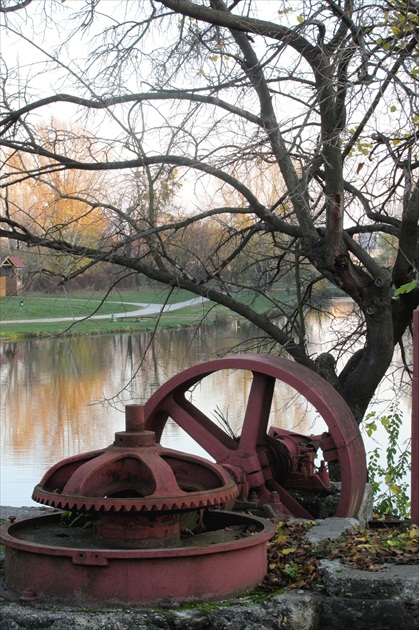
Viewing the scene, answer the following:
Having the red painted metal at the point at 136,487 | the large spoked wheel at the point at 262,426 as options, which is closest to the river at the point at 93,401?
the large spoked wheel at the point at 262,426

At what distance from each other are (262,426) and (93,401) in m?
11.4

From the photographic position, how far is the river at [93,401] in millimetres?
12664

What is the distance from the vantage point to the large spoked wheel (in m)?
6.59

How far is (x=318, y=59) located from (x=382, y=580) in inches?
199

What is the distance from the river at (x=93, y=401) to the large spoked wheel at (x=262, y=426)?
1799 mm

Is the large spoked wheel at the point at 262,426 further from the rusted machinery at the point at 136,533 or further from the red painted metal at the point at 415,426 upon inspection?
the rusted machinery at the point at 136,533

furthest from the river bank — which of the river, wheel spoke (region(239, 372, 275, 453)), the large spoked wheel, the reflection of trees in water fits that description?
the reflection of trees in water

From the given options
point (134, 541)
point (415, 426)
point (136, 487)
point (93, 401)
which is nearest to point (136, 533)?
point (134, 541)

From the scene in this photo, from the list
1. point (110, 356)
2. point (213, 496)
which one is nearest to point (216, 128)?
point (213, 496)

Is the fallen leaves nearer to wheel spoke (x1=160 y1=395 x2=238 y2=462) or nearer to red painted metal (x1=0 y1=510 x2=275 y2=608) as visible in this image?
red painted metal (x1=0 y1=510 x2=275 y2=608)

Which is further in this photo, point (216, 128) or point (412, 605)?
point (216, 128)

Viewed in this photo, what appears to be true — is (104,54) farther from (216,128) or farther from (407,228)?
(407,228)

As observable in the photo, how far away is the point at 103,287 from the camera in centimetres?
1106

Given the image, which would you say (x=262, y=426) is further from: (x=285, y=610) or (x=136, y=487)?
(x=285, y=610)
